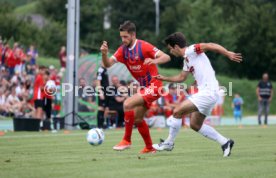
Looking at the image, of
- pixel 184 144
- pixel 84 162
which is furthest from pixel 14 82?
pixel 84 162

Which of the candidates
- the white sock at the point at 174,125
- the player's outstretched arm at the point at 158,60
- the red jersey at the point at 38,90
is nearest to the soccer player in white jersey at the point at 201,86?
the white sock at the point at 174,125

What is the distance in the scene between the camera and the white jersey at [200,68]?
12.4 meters

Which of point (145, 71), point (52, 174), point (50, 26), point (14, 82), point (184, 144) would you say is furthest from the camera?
point (50, 26)

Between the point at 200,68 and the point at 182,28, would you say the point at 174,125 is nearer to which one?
the point at 200,68

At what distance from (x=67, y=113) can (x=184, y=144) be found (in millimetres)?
10437

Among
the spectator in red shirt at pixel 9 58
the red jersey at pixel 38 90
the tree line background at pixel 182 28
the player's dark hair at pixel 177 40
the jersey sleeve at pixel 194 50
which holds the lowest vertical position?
the red jersey at pixel 38 90

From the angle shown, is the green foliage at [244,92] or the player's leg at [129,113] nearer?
the player's leg at [129,113]

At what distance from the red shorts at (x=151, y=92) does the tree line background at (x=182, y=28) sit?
132ft

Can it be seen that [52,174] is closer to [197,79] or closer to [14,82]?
[197,79]

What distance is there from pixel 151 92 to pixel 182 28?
56.0 meters

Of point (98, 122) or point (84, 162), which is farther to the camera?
point (98, 122)

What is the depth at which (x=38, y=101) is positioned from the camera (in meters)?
25.5

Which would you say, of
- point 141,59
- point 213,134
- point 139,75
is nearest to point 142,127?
point 139,75

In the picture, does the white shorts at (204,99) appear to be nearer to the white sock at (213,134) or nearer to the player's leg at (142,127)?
the white sock at (213,134)
